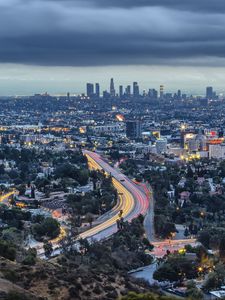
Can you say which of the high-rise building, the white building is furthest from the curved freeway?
the high-rise building

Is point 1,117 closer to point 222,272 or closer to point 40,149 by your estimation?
point 40,149

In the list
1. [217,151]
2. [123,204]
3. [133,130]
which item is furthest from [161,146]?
[123,204]

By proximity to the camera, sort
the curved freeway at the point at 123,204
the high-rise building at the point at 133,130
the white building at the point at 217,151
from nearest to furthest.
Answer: the curved freeway at the point at 123,204 < the white building at the point at 217,151 < the high-rise building at the point at 133,130

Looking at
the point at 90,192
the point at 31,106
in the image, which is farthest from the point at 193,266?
the point at 31,106

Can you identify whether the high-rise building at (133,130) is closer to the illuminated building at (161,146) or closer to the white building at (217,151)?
the illuminated building at (161,146)

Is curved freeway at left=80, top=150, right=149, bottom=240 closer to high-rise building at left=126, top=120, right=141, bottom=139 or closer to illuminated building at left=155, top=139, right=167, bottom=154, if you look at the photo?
illuminated building at left=155, top=139, right=167, bottom=154

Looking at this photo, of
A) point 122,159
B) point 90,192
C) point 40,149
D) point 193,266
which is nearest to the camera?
point 193,266

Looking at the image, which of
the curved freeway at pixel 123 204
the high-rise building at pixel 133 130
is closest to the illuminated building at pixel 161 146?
the high-rise building at pixel 133 130

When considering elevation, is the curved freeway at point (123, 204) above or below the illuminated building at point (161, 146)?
above
